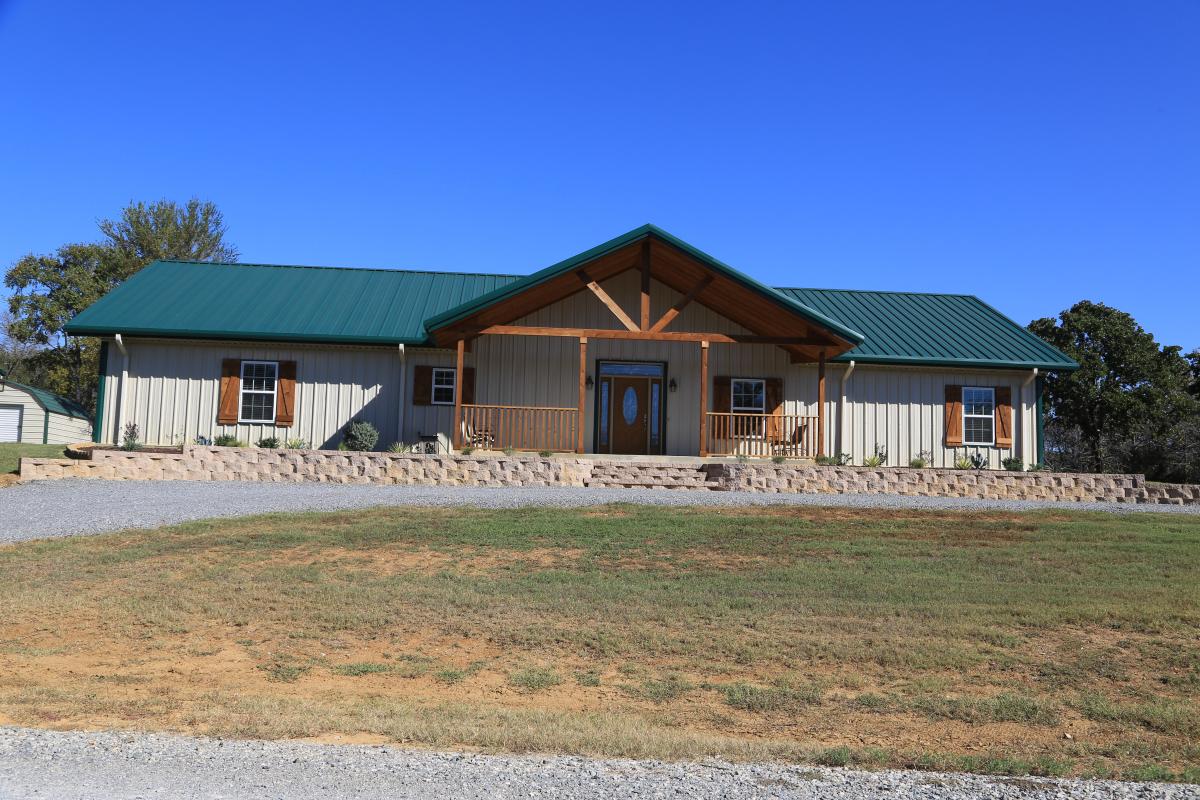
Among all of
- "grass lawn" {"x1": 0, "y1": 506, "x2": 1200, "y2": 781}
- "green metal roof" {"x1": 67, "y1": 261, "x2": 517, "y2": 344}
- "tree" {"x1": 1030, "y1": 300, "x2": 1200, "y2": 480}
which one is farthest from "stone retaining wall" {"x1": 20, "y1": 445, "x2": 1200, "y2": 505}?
"tree" {"x1": 1030, "y1": 300, "x2": 1200, "y2": 480}

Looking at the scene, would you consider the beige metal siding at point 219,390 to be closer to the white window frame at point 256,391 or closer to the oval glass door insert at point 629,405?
the white window frame at point 256,391

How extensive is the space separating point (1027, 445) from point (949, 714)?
17.3 meters

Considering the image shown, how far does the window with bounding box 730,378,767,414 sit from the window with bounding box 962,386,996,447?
14.8 ft

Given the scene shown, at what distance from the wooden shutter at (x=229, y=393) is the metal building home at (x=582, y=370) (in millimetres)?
40

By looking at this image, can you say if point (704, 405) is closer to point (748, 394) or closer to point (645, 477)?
point (645, 477)

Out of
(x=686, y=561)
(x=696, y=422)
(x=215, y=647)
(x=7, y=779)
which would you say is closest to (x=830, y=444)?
(x=696, y=422)

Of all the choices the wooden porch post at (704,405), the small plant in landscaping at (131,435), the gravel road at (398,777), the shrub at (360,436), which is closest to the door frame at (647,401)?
the wooden porch post at (704,405)

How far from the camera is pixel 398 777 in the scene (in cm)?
532


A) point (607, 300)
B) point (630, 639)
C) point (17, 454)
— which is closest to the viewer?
point (630, 639)

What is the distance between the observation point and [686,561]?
449 inches

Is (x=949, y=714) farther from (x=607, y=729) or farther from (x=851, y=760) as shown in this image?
(x=607, y=729)

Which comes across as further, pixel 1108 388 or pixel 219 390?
pixel 1108 388

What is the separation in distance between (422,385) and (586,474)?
4945mm

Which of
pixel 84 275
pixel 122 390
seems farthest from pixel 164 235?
pixel 122 390
